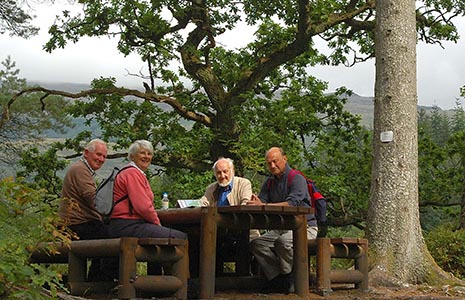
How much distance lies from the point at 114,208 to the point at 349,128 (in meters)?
12.6

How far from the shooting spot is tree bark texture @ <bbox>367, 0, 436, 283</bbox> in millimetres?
9641

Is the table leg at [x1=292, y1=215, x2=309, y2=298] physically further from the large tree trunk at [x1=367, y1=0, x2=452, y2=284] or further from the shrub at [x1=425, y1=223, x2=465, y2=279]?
the shrub at [x1=425, y1=223, x2=465, y2=279]

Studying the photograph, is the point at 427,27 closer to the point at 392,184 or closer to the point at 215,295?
the point at 392,184

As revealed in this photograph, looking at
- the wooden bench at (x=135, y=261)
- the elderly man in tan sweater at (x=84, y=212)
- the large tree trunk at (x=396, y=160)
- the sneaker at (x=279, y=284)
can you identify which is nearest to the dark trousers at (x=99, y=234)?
the elderly man in tan sweater at (x=84, y=212)

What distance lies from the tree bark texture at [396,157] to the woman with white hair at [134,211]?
3.55 metres

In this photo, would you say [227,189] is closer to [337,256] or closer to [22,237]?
[337,256]

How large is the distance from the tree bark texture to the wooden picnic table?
7.27 ft

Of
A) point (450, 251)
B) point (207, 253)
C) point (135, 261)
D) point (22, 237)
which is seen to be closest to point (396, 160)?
point (450, 251)

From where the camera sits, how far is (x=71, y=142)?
17078mm

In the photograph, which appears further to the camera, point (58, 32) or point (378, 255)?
point (58, 32)

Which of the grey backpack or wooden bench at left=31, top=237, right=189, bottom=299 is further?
the grey backpack

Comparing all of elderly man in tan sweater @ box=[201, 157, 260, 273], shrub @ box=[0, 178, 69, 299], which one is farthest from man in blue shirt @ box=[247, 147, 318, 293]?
shrub @ box=[0, 178, 69, 299]

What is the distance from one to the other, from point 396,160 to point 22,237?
6.54 metres

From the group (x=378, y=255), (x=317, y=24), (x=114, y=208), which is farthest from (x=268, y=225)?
(x=317, y=24)
